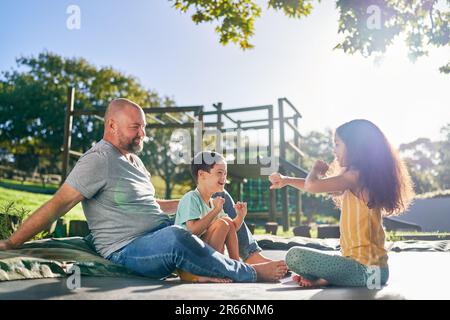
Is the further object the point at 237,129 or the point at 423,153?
the point at 423,153

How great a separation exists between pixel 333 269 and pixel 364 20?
16.6 ft

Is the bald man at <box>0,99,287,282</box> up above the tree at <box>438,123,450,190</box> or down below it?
below

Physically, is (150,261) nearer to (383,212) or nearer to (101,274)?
(101,274)

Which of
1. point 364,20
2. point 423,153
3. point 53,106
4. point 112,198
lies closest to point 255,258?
point 112,198

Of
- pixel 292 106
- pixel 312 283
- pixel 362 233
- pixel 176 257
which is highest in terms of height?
pixel 292 106

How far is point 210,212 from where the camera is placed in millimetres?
2748

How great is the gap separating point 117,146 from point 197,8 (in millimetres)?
5480

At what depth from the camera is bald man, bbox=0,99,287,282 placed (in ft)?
8.27

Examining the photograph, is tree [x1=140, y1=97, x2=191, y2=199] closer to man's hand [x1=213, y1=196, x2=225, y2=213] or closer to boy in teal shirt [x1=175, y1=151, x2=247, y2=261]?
boy in teal shirt [x1=175, y1=151, x2=247, y2=261]

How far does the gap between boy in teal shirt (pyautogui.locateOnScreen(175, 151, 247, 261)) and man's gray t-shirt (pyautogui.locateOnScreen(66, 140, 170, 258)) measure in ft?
0.64

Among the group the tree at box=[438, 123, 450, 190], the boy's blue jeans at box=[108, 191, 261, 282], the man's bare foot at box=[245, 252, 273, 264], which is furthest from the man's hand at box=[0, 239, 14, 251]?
the tree at box=[438, 123, 450, 190]

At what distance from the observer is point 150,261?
8.41 feet

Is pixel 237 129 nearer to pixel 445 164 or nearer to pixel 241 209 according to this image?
pixel 241 209

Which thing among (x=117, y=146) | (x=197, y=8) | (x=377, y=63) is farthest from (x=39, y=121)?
(x=117, y=146)
